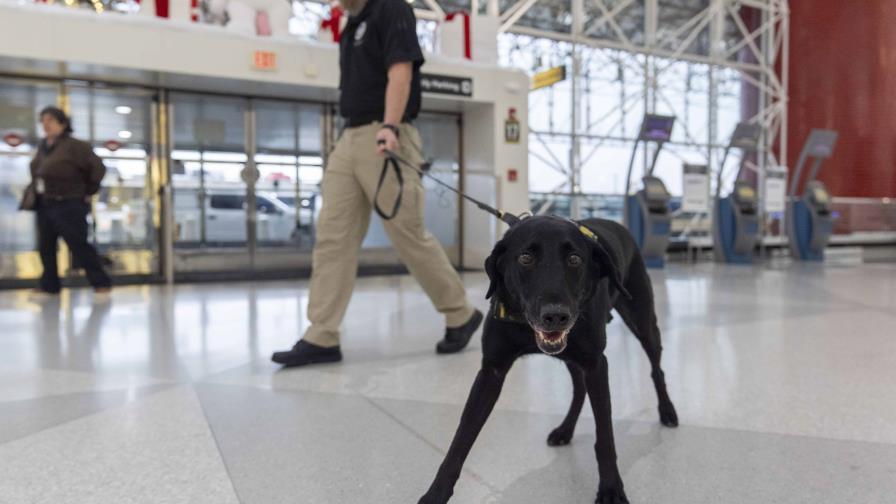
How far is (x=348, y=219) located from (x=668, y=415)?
4.57 feet

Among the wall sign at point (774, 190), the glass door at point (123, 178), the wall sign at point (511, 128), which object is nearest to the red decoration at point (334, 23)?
the glass door at point (123, 178)

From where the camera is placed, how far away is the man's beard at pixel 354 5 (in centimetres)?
255

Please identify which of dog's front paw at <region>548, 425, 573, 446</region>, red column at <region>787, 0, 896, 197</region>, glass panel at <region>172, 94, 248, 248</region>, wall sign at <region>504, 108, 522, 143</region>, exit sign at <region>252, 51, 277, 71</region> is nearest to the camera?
dog's front paw at <region>548, 425, 573, 446</region>

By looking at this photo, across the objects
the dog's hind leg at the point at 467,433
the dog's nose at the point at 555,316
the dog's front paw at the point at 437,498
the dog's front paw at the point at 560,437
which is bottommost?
the dog's front paw at the point at 560,437

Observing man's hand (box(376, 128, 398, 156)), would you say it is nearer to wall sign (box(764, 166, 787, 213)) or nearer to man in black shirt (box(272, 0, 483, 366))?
man in black shirt (box(272, 0, 483, 366))

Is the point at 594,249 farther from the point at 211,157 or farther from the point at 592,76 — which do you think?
the point at 592,76

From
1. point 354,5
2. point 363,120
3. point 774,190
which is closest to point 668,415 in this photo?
point 363,120

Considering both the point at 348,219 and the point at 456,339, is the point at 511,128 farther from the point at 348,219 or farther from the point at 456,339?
the point at 348,219

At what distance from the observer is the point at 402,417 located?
1.88 m

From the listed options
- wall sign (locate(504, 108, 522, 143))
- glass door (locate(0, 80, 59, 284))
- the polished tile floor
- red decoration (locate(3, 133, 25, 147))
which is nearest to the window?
glass door (locate(0, 80, 59, 284))

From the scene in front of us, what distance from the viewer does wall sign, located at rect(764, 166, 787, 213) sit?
9.22 m

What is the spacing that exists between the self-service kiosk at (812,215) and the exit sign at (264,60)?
24.0ft

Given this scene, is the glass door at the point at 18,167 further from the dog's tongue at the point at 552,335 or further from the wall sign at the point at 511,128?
the dog's tongue at the point at 552,335

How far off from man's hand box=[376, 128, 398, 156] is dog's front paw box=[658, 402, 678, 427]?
1285 mm
